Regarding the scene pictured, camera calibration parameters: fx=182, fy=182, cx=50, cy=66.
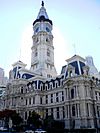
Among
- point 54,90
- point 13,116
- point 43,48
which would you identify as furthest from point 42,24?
point 13,116

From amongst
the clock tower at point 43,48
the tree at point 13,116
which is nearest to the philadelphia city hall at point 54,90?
the clock tower at point 43,48

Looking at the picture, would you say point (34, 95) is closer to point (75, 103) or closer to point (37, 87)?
point (37, 87)

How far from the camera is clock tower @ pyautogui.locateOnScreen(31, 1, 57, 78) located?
241 ft

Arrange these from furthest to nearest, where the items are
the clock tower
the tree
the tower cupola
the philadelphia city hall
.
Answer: the tower cupola, the clock tower, the tree, the philadelphia city hall

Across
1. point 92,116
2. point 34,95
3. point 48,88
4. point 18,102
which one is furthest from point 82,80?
point 18,102

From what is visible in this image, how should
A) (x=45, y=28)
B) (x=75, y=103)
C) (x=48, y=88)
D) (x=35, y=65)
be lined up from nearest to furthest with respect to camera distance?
(x=75, y=103), (x=48, y=88), (x=35, y=65), (x=45, y=28)

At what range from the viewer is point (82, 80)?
45500mm

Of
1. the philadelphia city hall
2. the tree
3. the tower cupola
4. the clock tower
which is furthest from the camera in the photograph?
the tower cupola

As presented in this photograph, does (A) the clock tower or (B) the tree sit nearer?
(B) the tree

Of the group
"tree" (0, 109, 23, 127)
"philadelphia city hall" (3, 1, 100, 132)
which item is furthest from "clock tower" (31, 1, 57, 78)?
"tree" (0, 109, 23, 127)

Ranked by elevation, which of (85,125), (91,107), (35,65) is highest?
(35,65)

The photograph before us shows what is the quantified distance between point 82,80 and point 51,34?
4167cm

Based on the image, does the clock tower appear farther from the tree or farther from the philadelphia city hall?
the tree

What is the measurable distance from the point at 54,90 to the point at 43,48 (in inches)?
1051
